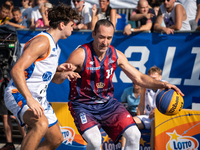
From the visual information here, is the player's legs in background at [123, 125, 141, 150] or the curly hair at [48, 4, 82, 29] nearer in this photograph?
the player's legs in background at [123, 125, 141, 150]

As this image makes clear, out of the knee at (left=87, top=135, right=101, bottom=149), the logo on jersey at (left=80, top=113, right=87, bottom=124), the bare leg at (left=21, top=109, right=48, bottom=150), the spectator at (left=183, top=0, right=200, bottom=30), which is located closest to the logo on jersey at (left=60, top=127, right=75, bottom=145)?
the logo on jersey at (left=80, top=113, right=87, bottom=124)

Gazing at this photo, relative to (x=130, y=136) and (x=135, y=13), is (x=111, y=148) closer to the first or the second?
(x=130, y=136)

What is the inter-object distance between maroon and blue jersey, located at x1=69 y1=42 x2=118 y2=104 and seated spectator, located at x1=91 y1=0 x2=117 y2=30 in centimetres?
246

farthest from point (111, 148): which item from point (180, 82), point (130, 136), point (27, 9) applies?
point (27, 9)

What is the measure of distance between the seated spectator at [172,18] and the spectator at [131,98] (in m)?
1.46

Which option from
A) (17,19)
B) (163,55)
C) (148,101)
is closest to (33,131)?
(148,101)

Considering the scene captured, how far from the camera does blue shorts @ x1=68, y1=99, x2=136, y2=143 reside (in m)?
3.33

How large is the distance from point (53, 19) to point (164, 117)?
2.50 meters

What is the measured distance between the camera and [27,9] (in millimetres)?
7410

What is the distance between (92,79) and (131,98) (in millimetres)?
1783

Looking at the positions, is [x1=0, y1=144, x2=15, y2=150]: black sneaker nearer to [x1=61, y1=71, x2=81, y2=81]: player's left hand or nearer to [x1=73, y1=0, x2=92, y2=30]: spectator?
[x1=61, y1=71, x2=81, y2=81]: player's left hand

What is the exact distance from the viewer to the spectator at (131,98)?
5.05m

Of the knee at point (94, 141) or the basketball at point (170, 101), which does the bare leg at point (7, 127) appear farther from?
the basketball at point (170, 101)

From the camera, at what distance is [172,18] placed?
18.4ft
